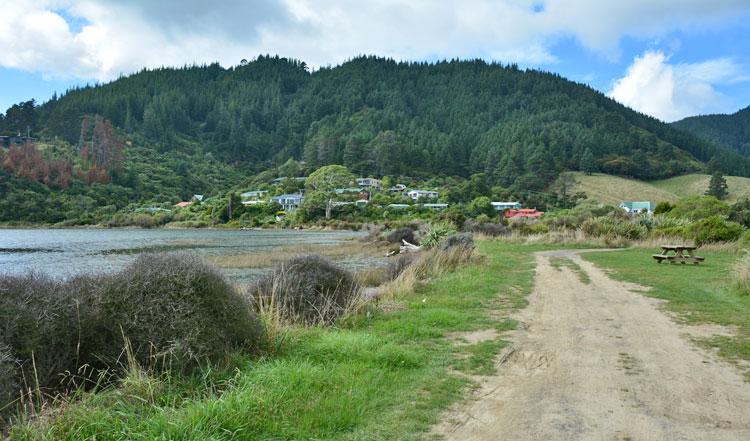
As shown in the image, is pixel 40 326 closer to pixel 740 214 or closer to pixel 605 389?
pixel 605 389

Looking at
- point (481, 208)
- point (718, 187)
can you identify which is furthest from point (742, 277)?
point (718, 187)

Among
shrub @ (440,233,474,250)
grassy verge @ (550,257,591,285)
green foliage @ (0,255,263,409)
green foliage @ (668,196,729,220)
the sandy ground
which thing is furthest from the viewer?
green foliage @ (668,196,729,220)

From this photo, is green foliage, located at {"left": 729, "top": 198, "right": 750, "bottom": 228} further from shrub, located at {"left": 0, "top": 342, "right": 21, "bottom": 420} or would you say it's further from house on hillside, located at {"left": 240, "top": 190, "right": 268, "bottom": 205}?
house on hillside, located at {"left": 240, "top": 190, "right": 268, "bottom": 205}

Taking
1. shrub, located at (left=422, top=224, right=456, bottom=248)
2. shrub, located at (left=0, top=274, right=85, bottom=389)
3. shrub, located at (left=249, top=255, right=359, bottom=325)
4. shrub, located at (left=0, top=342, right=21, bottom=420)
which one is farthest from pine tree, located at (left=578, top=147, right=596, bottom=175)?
shrub, located at (left=0, top=342, right=21, bottom=420)

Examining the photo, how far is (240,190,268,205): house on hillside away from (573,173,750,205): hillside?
8066 centimetres

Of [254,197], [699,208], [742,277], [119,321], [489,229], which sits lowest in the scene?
[489,229]

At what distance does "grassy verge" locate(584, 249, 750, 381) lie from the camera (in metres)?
8.22

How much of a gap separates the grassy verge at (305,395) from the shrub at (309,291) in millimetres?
1190

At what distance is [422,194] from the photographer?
12388 cm

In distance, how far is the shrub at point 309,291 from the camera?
998 centimetres

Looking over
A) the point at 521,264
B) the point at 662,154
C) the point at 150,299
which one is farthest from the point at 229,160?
the point at 150,299

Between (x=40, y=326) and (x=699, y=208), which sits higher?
(x=699, y=208)

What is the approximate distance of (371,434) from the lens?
15.2 ft

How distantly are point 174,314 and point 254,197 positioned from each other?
13269 centimetres
